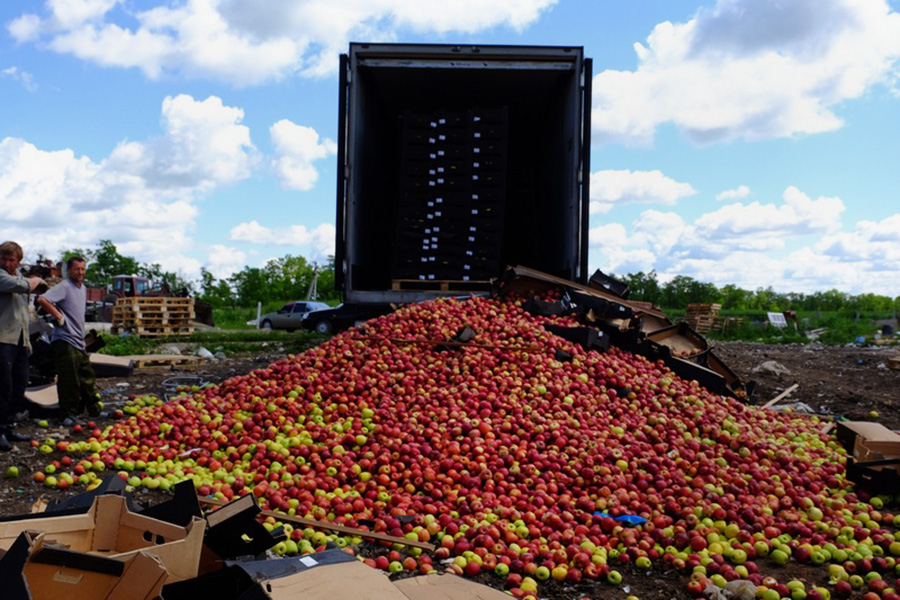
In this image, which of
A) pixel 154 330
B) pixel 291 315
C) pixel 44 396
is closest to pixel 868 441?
pixel 44 396

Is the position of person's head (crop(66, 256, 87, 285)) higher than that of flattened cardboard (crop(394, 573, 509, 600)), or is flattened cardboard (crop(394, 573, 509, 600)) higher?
person's head (crop(66, 256, 87, 285))

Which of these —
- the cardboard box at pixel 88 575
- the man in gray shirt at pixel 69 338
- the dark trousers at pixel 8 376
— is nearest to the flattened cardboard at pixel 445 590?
the cardboard box at pixel 88 575

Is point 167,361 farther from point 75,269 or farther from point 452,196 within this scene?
point 452,196

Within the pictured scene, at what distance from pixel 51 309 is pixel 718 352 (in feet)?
52.1

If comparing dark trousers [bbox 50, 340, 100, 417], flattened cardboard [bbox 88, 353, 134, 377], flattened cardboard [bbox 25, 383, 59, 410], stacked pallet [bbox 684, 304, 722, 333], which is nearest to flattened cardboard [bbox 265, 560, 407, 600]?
dark trousers [bbox 50, 340, 100, 417]

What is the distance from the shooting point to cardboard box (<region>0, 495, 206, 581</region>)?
298 centimetres

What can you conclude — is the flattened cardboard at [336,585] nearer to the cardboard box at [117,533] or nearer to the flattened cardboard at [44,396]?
the cardboard box at [117,533]

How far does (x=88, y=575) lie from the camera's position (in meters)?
2.70

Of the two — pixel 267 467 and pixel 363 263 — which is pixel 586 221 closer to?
pixel 363 263

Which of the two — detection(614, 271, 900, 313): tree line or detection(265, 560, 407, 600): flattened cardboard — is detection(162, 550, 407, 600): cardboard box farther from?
detection(614, 271, 900, 313): tree line

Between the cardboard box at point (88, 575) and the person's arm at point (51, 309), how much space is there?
556 centimetres

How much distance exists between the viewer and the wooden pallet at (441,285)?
10891 millimetres

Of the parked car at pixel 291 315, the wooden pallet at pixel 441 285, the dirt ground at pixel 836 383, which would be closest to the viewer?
the dirt ground at pixel 836 383

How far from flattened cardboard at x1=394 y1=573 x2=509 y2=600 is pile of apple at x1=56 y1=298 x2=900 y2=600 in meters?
0.66
